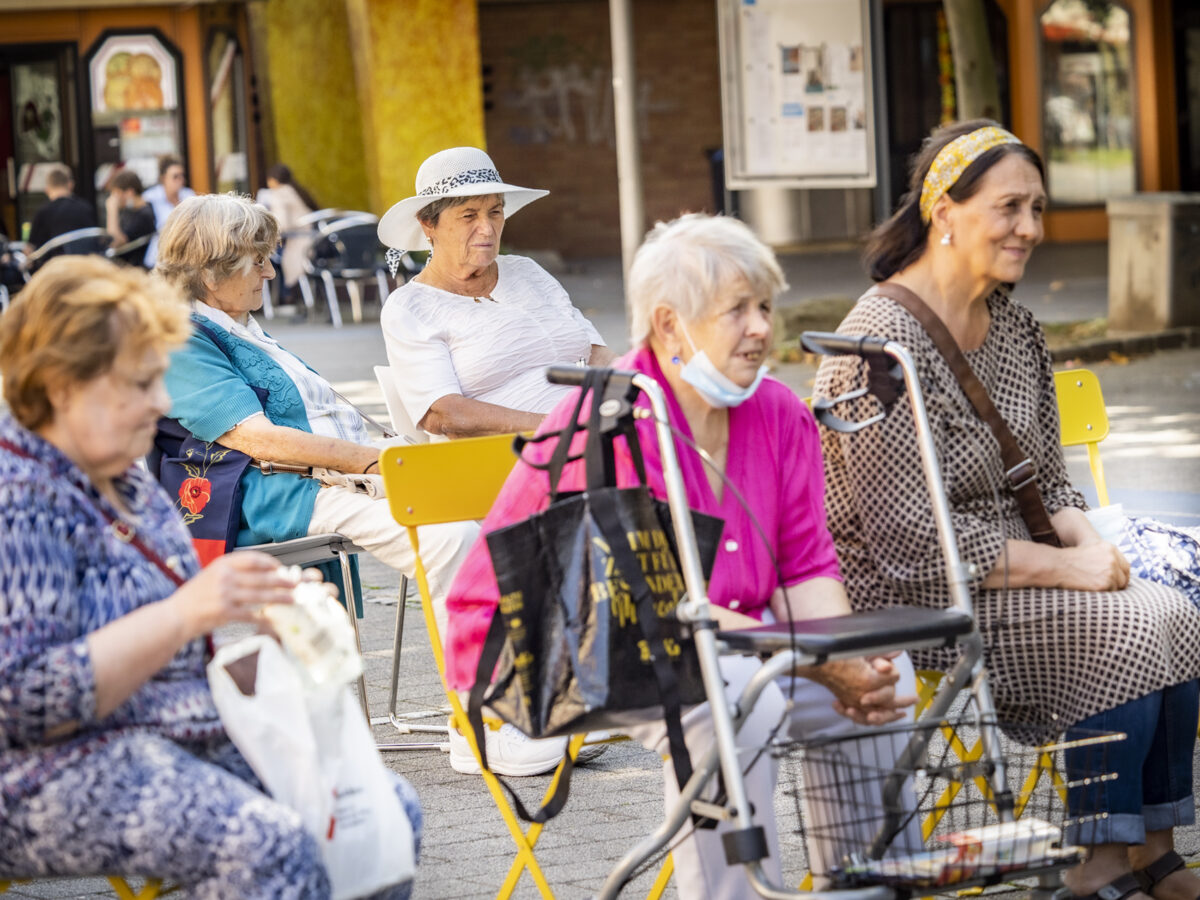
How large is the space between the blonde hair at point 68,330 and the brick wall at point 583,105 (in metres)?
24.8

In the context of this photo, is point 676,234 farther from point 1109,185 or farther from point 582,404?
point 1109,185

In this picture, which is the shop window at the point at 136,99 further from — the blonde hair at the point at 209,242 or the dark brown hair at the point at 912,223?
the dark brown hair at the point at 912,223

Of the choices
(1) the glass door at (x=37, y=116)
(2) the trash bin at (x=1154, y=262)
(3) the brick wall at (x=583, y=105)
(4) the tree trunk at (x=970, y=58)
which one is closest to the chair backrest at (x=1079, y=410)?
(2) the trash bin at (x=1154, y=262)

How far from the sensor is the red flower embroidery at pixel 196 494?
4746 millimetres

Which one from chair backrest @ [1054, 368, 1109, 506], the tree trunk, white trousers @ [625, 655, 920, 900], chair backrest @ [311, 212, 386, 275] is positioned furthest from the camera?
chair backrest @ [311, 212, 386, 275]

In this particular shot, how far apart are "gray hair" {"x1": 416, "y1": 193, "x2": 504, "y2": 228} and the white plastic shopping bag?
2637mm

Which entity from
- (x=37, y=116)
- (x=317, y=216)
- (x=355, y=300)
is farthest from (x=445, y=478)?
(x=37, y=116)

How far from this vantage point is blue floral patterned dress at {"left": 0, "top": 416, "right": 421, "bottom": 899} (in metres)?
2.58

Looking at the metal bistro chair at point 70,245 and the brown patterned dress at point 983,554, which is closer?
the brown patterned dress at point 983,554

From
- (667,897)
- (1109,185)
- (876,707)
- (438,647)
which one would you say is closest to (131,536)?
(438,647)

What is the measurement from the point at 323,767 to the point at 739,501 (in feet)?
3.12

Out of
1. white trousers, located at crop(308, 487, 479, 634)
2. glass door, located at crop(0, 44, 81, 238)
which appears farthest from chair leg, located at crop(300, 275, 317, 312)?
white trousers, located at crop(308, 487, 479, 634)

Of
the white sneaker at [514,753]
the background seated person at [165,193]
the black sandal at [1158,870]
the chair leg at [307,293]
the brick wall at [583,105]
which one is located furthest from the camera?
the brick wall at [583,105]

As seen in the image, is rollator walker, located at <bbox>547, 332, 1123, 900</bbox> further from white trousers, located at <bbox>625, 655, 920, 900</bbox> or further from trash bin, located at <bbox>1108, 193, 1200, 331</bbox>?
trash bin, located at <bbox>1108, 193, 1200, 331</bbox>
